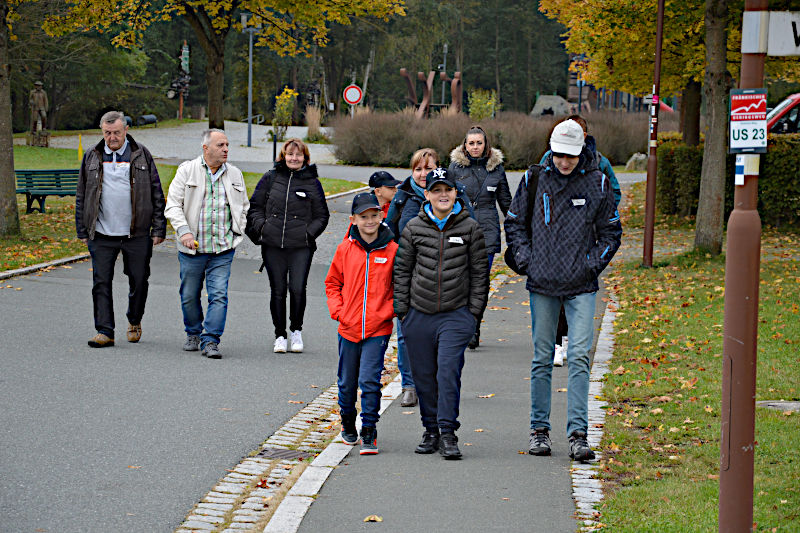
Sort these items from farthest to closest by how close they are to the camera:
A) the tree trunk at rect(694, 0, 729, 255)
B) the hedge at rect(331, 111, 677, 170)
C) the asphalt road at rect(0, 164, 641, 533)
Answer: the hedge at rect(331, 111, 677, 170) → the tree trunk at rect(694, 0, 729, 255) → the asphalt road at rect(0, 164, 641, 533)

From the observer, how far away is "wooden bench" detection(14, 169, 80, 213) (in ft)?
68.9

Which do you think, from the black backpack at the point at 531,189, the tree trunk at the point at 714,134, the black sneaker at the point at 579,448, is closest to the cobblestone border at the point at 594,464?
the black sneaker at the point at 579,448

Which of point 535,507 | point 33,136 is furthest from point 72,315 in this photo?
point 33,136

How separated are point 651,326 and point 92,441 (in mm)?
6296

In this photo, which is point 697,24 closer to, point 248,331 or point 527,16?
point 248,331

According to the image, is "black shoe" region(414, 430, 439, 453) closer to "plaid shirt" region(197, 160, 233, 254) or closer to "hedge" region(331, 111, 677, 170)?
"plaid shirt" region(197, 160, 233, 254)

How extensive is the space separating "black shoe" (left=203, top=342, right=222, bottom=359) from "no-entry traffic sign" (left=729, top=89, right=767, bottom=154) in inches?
238

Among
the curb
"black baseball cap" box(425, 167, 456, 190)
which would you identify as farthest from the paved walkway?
the curb

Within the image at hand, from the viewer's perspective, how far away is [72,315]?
11258 millimetres

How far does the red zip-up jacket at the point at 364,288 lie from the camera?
21.9 ft

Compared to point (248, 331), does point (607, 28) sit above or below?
above

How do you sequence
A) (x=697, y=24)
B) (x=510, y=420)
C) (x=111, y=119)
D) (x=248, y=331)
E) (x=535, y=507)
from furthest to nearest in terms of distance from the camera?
(x=697, y=24) < (x=248, y=331) < (x=111, y=119) < (x=510, y=420) < (x=535, y=507)

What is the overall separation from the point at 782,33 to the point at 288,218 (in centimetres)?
585

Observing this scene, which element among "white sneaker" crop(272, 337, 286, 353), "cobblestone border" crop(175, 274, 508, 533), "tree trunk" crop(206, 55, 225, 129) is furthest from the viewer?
"tree trunk" crop(206, 55, 225, 129)
